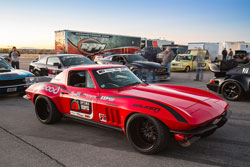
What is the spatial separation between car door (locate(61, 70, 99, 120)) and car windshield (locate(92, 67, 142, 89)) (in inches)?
6.1

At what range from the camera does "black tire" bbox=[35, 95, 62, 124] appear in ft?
14.6

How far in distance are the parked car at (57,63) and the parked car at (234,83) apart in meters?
5.45

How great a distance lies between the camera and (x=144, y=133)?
3230 millimetres

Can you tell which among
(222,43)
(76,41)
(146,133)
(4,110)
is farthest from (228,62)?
(222,43)

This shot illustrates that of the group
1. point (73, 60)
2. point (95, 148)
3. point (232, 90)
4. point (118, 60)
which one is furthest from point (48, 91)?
point (118, 60)

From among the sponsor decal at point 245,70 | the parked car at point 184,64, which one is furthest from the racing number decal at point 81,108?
the parked car at point 184,64

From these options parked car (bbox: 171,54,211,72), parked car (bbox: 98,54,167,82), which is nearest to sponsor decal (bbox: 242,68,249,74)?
parked car (bbox: 98,54,167,82)

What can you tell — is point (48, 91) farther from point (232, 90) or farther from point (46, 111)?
point (232, 90)

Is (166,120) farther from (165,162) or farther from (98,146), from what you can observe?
(98,146)

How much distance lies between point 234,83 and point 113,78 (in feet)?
14.0

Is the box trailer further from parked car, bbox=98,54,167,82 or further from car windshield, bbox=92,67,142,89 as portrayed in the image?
car windshield, bbox=92,67,142,89

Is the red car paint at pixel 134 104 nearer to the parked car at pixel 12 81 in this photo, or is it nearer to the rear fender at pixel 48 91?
the rear fender at pixel 48 91

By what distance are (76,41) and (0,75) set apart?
15864 millimetres

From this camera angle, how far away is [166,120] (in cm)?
288
